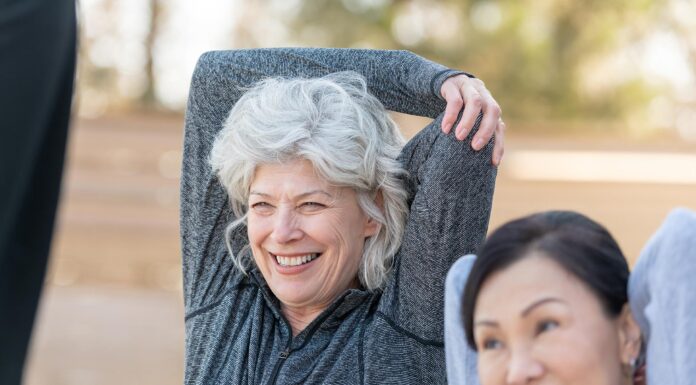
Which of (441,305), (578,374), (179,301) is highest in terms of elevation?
(179,301)

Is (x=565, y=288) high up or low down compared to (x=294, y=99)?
down

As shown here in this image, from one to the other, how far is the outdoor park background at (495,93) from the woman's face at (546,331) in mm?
7140

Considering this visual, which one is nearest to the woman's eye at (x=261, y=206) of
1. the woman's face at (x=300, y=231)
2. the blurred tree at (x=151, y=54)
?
the woman's face at (x=300, y=231)

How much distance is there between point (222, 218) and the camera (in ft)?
8.96

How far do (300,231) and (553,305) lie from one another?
86 cm

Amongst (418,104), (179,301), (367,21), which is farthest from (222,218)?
(367,21)

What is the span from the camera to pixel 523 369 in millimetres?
1734

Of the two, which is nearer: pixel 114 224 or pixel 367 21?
pixel 114 224

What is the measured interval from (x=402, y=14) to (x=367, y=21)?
0.36m

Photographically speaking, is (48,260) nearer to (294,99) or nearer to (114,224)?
(294,99)

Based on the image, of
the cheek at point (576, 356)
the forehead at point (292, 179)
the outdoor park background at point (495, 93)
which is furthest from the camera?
the outdoor park background at point (495, 93)

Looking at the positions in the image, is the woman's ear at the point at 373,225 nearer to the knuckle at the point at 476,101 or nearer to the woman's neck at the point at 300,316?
the woman's neck at the point at 300,316

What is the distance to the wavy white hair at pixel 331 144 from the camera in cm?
249

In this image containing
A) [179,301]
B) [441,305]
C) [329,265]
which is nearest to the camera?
[441,305]
